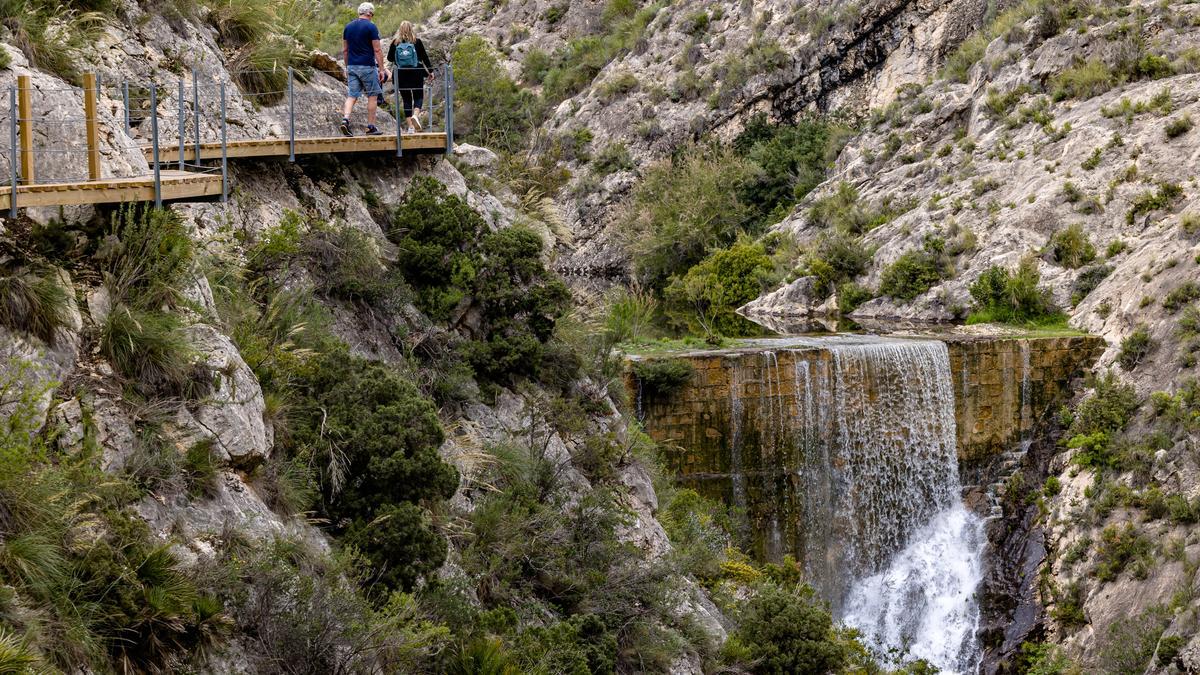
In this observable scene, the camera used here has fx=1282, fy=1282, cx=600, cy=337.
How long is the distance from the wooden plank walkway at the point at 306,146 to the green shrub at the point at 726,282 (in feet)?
52.2

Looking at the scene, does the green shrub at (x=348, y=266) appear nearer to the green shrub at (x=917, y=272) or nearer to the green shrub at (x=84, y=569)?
the green shrub at (x=84, y=569)

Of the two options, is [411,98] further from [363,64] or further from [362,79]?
[363,64]

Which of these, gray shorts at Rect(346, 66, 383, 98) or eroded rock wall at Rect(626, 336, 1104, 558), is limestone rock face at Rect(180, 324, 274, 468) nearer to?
gray shorts at Rect(346, 66, 383, 98)

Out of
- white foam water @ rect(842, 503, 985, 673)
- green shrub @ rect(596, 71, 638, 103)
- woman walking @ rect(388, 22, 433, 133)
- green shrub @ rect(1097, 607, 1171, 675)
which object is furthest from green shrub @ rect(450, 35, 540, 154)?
green shrub @ rect(1097, 607, 1171, 675)

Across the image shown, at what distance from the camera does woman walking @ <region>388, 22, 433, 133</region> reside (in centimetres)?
1616

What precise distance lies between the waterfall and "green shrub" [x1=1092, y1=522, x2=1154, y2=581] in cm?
221

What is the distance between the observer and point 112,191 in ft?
31.8

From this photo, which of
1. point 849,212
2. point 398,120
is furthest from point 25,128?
point 849,212

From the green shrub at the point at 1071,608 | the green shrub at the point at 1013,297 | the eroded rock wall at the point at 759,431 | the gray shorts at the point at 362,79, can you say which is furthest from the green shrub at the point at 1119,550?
the gray shorts at the point at 362,79

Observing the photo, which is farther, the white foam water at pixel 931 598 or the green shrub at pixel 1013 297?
the green shrub at pixel 1013 297

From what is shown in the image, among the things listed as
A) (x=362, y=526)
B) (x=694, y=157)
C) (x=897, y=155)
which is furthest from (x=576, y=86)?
(x=362, y=526)

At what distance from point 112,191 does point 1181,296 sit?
16.7 m

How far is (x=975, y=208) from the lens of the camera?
93.9ft

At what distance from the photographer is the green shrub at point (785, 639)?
13.6 metres
